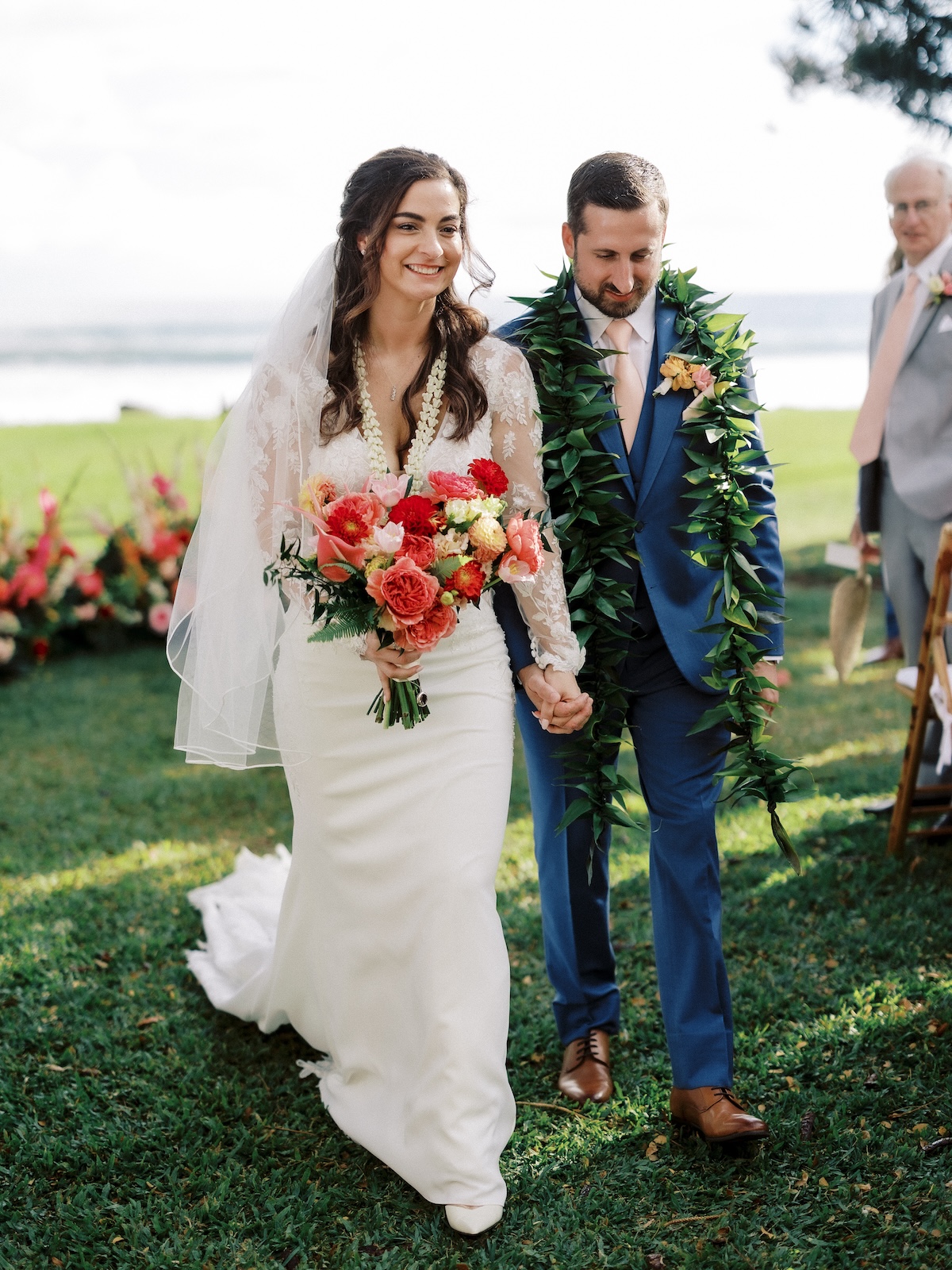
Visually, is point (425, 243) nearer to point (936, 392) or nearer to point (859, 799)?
point (936, 392)

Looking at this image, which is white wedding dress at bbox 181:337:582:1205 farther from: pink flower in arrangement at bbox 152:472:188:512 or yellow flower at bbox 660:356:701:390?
pink flower in arrangement at bbox 152:472:188:512

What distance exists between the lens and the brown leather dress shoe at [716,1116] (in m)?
3.21

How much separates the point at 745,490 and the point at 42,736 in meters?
5.61

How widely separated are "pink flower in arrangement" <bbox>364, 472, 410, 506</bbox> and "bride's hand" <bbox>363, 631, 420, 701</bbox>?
0.35 meters

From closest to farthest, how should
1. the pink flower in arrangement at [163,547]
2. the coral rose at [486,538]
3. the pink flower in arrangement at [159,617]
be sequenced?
the coral rose at [486,538]
the pink flower in arrangement at [159,617]
the pink flower in arrangement at [163,547]

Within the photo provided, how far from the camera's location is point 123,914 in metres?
5.00

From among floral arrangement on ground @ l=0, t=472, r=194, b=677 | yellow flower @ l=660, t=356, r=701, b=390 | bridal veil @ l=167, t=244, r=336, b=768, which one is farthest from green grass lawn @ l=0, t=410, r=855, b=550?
yellow flower @ l=660, t=356, r=701, b=390

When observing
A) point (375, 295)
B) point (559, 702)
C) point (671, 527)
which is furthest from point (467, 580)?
point (375, 295)

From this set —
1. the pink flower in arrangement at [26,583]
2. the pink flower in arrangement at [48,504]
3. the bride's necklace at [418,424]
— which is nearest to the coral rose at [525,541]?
the bride's necklace at [418,424]

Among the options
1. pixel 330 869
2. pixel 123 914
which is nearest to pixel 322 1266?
pixel 330 869

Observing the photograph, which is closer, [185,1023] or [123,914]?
[185,1023]

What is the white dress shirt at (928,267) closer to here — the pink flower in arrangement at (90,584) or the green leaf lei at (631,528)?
the green leaf lei at (631,528)

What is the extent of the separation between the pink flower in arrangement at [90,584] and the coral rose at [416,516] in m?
6.94

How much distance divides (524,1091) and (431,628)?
1680 millimetres
